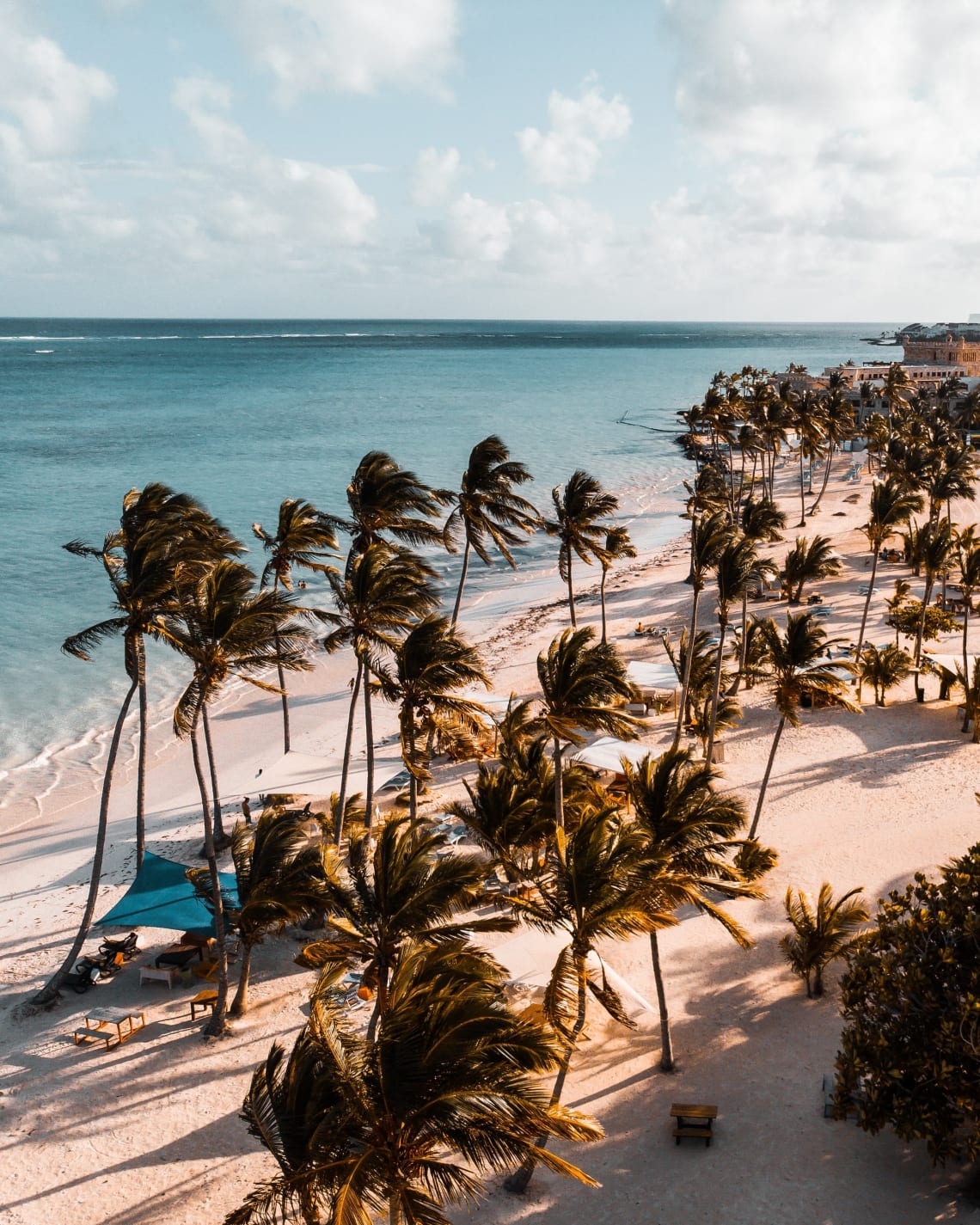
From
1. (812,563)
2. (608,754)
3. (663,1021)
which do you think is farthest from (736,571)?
(663,1021)

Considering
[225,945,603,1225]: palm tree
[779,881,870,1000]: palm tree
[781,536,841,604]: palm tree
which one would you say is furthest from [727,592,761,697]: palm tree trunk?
[225,945,603,1225]: palm tree

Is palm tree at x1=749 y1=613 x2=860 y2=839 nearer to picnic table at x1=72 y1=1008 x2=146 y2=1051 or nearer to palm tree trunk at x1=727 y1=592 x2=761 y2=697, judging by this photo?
palm tree trunk at x1=727 y1=592 x2=761 y2=697

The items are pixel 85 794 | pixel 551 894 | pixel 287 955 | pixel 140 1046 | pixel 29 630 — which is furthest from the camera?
pixel 29 630

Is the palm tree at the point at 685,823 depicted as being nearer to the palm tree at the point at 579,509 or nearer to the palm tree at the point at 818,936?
the palm tree at the point at 818,936

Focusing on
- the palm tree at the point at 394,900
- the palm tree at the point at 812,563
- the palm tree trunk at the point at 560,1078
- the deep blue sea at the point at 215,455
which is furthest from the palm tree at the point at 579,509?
the palm tree trunk at the point at 560,1078

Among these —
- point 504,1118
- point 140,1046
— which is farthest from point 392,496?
point 504,1118

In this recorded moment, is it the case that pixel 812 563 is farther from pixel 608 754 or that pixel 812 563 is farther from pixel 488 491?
pixel 488 491

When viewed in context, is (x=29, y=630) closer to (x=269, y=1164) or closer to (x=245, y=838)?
(x=245, y=838)
